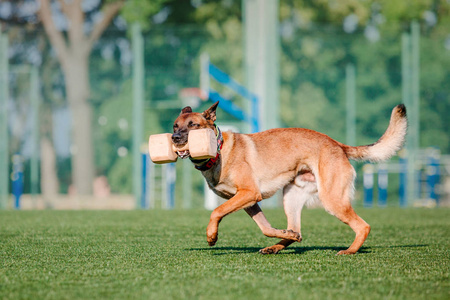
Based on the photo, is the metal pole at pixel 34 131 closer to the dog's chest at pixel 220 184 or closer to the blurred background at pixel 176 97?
the blurred background at pixel 176 97

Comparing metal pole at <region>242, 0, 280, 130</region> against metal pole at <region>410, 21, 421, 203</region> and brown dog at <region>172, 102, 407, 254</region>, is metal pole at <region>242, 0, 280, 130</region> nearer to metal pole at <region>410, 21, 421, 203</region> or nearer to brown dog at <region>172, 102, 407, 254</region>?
metal pole at <region>410, 21, 421, 203</region>

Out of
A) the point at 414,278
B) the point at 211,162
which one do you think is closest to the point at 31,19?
the point at 211,162

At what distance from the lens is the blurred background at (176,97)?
58.2 ft

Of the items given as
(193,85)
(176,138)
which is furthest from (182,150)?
(193,85)

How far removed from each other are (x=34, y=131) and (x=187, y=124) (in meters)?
13.3

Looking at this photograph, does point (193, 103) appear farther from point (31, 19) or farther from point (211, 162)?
point (211, 162)

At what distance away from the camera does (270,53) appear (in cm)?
1770

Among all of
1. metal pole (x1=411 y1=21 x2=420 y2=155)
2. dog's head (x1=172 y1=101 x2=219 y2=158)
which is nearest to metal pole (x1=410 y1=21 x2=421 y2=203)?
metal pole (x1=411 y1=21 x2=420 y2=155)

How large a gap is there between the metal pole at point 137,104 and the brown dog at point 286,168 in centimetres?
1108

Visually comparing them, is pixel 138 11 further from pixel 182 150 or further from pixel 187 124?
pixel 182 150

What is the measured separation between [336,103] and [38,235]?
13838 millimetres

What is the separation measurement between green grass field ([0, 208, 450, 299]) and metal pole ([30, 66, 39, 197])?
10.4m

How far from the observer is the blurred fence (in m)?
18.1

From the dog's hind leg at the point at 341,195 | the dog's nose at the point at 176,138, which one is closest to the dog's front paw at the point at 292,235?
the dog's hind leg at the point at 341,195
